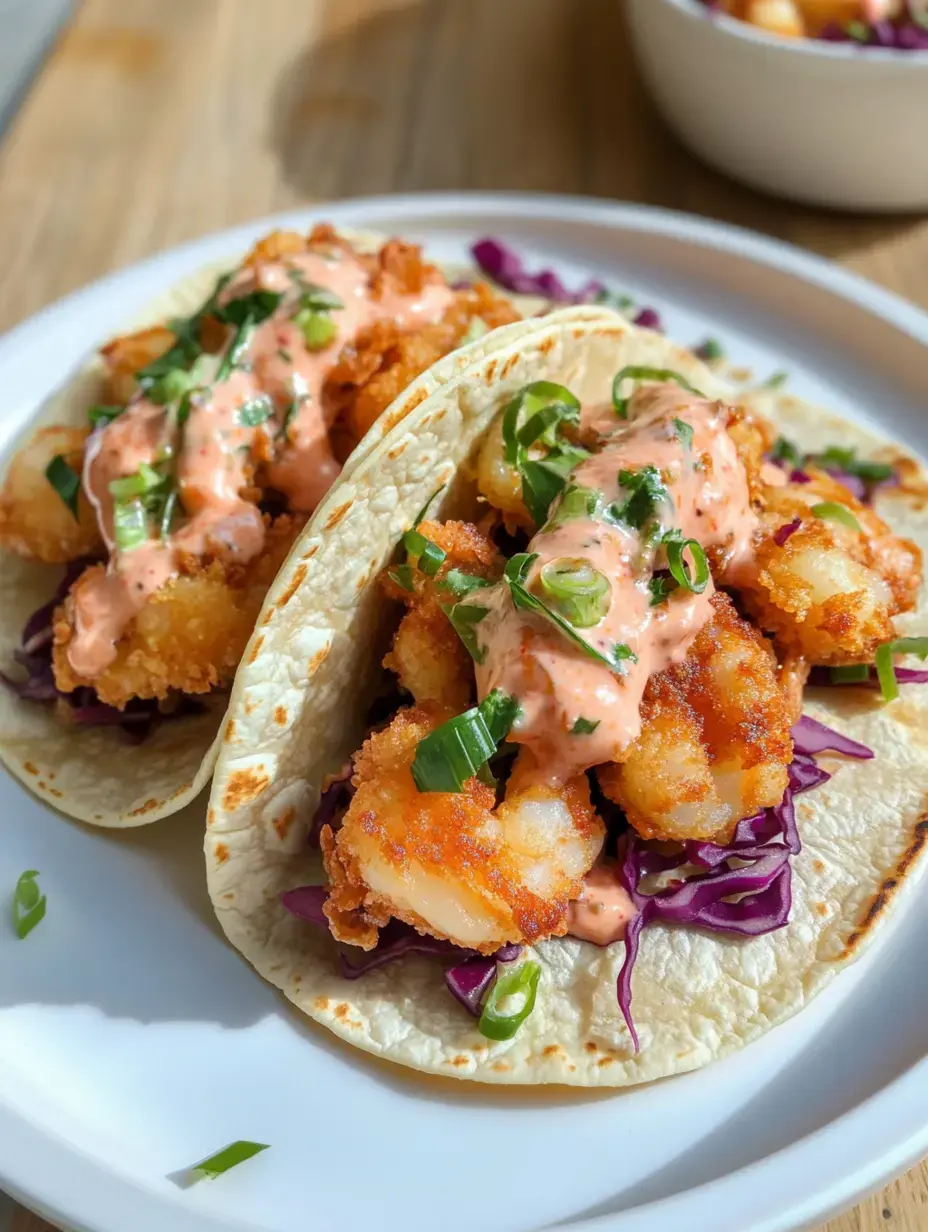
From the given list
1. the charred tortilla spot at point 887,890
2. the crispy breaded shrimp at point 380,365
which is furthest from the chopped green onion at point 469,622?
the charred tortilla spot at point 887,890

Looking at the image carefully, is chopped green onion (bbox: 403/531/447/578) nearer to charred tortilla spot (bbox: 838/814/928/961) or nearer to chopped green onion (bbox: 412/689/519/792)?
chopped green onion (bbox: 412/689/519/792)

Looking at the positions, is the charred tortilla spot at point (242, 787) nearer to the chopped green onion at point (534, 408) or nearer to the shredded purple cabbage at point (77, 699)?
the shredded purple cabbage at point (77, 699)

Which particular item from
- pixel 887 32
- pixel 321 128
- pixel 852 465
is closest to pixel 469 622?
pixel 852 465

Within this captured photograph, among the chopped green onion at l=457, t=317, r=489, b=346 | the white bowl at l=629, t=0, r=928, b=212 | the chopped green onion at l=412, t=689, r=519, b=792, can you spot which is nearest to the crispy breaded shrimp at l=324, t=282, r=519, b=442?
the chopped green onion at l=457, t=317, r=489, b=346

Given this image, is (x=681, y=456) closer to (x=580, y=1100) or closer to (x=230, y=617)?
(x=230, y=617)

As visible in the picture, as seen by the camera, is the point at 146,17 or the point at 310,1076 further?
the point at 146,17

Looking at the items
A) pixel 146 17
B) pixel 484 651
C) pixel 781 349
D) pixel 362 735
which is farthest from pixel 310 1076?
pixel 146 17
